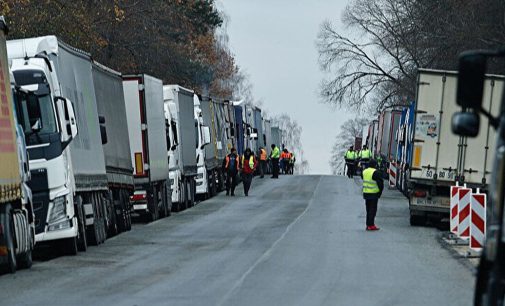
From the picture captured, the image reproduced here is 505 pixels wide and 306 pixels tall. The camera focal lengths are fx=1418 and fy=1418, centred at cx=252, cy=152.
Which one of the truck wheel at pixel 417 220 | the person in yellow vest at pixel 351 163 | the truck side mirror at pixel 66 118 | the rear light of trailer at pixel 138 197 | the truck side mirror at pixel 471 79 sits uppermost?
the truck side mirror at pixel 471 79

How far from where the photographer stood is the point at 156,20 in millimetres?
54719

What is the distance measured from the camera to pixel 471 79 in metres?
9.12

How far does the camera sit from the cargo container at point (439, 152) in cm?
3073

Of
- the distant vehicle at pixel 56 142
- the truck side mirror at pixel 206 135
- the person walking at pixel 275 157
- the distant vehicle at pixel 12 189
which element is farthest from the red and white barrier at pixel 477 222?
the person walking at pixel 275 157

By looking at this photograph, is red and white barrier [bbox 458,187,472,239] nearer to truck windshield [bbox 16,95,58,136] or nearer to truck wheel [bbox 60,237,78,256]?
truck wheel [bbox 60,237,78,256]

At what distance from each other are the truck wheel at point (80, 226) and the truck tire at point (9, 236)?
4.39 meters

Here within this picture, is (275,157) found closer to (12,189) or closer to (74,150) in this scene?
(74,150)

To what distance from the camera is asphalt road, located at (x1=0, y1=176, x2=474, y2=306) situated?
15391 millimetres

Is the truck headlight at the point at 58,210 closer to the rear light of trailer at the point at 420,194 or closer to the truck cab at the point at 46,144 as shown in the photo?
the truck cab at the point at 46,144

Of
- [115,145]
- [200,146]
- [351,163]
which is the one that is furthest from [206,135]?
[351,163]

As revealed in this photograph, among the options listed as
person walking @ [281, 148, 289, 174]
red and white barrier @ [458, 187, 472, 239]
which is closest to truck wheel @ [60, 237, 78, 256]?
red and white barrier @ [458, 187, 472, 239]

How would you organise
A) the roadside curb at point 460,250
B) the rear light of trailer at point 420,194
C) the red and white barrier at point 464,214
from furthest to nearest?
the rear light of trailer at point 420,194, the red and white barrier at point 464,214, the roadside curb at point 460,250

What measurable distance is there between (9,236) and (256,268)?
11.0 ft

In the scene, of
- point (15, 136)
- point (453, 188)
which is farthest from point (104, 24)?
point (15, 136)
